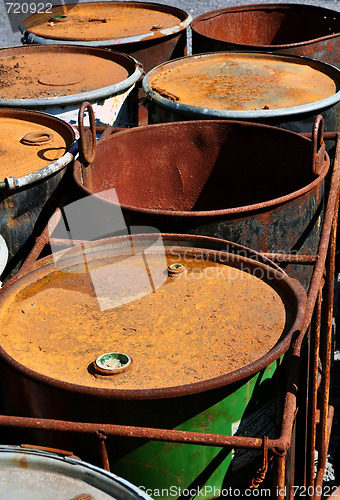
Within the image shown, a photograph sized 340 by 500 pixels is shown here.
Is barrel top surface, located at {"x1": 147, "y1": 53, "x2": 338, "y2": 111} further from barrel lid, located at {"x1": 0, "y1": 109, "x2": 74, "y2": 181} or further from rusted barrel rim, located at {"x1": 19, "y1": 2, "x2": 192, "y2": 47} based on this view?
barrel lid, located at {"x1": 0, "y1": 109, "x2": 74, "y2": 181}

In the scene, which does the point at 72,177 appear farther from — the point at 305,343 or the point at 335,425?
the point at 335,425

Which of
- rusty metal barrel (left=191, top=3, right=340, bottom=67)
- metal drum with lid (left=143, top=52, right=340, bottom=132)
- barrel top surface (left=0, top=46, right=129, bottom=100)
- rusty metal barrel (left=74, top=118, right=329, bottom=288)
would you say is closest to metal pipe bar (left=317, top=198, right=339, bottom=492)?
rusty metal barrel (left=74, top=118, right=329, bottom=288)

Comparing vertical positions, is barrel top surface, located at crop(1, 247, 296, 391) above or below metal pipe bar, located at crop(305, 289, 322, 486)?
above

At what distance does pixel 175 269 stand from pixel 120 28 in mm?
4007

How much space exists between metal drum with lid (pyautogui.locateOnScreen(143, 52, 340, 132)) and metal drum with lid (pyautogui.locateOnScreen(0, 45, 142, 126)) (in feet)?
0.73

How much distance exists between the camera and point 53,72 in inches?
199

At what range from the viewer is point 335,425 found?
4406 millimetres

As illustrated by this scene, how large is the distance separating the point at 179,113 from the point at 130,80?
53cm

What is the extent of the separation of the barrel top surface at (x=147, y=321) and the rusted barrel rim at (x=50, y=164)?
67 centimetres

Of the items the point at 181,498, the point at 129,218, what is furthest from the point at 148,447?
the point at 129,218

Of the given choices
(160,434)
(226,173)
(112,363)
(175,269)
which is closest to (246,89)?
(226,173)

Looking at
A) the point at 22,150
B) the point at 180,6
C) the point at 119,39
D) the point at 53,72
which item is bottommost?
the point at 180,6

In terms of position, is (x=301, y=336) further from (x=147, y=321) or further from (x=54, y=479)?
(x=54, y=479)

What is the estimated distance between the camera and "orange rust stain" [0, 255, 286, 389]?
2250 millimetres
